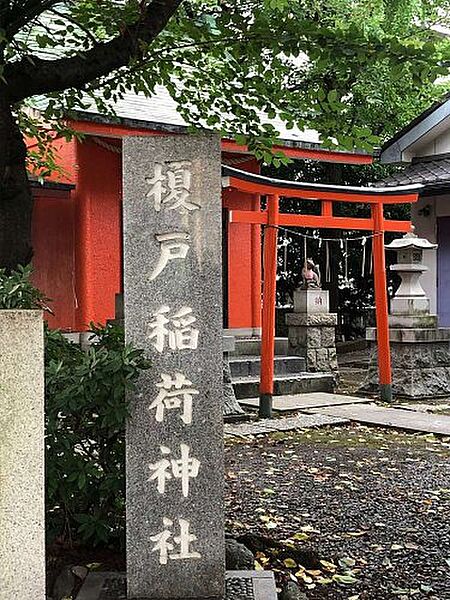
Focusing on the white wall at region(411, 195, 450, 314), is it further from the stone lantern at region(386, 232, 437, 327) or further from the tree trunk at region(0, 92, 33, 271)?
the tree trunk at region(0, 92, 33, 271)

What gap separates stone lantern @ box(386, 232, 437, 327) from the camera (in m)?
12.0

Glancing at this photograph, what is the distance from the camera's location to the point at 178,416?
3.94 metres

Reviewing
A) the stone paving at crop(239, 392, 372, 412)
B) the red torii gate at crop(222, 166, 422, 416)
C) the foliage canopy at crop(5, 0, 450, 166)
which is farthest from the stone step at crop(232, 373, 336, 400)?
the foliage canopy at crop(5, 0, 450, 166)

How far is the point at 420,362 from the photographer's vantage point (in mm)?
11859

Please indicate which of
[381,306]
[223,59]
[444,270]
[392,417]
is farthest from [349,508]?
[444,270]

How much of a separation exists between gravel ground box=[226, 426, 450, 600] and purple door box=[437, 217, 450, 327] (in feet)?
18.9

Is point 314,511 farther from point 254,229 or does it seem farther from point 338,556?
point 254,229

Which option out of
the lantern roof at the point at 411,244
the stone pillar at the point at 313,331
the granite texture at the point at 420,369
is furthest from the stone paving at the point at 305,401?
the lantern roof at the point at 411,244

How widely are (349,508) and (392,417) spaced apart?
4078 mm

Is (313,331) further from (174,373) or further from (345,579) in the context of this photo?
(174,373)

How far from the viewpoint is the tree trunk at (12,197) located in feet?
15.7

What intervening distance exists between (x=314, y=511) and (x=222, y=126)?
10.1 ft

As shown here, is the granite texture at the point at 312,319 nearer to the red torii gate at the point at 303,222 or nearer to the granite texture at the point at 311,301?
the granite texture at the point at 311,301

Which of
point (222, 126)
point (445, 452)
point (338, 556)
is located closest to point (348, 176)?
point (445, 452)
